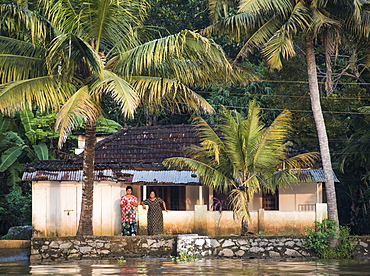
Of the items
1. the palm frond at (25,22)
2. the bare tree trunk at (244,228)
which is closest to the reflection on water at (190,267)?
the bare tree trunk at (244,228)

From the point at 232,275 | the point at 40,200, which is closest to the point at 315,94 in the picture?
the point at 232,275

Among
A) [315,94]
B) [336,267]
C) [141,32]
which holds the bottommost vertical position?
[336,267]

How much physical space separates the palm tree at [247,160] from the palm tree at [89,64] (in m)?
1.65

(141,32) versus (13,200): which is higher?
(141,32)

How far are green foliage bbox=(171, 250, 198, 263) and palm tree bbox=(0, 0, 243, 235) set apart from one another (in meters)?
2.75

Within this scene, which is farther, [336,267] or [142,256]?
[142,256]

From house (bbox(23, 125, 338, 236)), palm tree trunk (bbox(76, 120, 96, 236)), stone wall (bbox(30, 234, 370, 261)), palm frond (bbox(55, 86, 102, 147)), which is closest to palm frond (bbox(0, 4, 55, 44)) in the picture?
palm frond (bbox(55, 86, 102, 147))

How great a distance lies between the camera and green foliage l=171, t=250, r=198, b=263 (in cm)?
1855

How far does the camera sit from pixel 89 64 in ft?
59.4

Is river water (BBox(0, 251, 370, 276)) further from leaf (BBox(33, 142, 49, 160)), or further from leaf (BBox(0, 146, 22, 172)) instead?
leaf (BBox(33, 142, 49, 160))

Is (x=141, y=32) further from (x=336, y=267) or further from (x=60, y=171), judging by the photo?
(x=336, y=267)

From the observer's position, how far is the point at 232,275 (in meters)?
14.1

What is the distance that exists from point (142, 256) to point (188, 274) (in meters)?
5.41

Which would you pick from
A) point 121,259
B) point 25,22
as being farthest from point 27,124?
point 25,22
